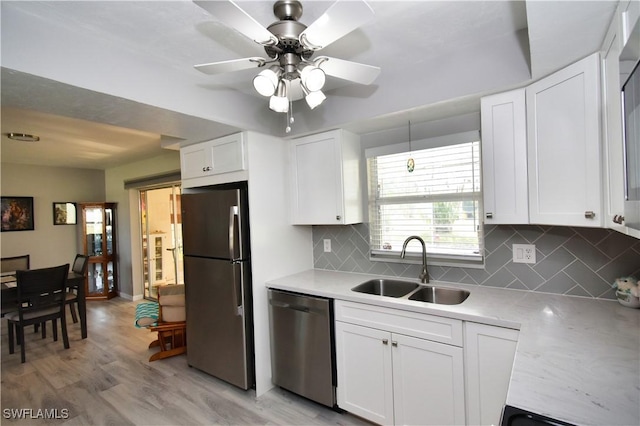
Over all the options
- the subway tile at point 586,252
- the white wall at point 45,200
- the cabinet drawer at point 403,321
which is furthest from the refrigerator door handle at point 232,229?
the white wall at point 45,200

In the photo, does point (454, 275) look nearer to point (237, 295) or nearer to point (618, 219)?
point (618, 219)

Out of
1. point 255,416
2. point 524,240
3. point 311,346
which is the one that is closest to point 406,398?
point 311,346

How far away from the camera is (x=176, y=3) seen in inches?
54.0

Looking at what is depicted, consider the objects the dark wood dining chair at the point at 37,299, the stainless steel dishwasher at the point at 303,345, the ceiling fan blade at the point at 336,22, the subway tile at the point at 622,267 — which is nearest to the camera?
the ceiling fan blade at the point at 336,22

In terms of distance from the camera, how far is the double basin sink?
2.15m

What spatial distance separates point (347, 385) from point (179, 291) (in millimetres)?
2023

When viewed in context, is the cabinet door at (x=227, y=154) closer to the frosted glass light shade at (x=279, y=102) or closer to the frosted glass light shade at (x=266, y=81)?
the frosted glass light shade at (x=279, y=102)

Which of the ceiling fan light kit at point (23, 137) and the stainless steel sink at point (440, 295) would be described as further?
the ceiling fan light kit at point (23, 137)

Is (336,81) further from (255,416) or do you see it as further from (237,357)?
(255,416)

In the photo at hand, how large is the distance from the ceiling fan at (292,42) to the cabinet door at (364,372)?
1.49m

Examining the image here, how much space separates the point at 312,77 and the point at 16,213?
6.01 metres

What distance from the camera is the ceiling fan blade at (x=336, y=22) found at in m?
1.00

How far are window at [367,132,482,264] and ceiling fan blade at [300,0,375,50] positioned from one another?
142 cm

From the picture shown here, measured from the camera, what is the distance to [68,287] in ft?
12.4
